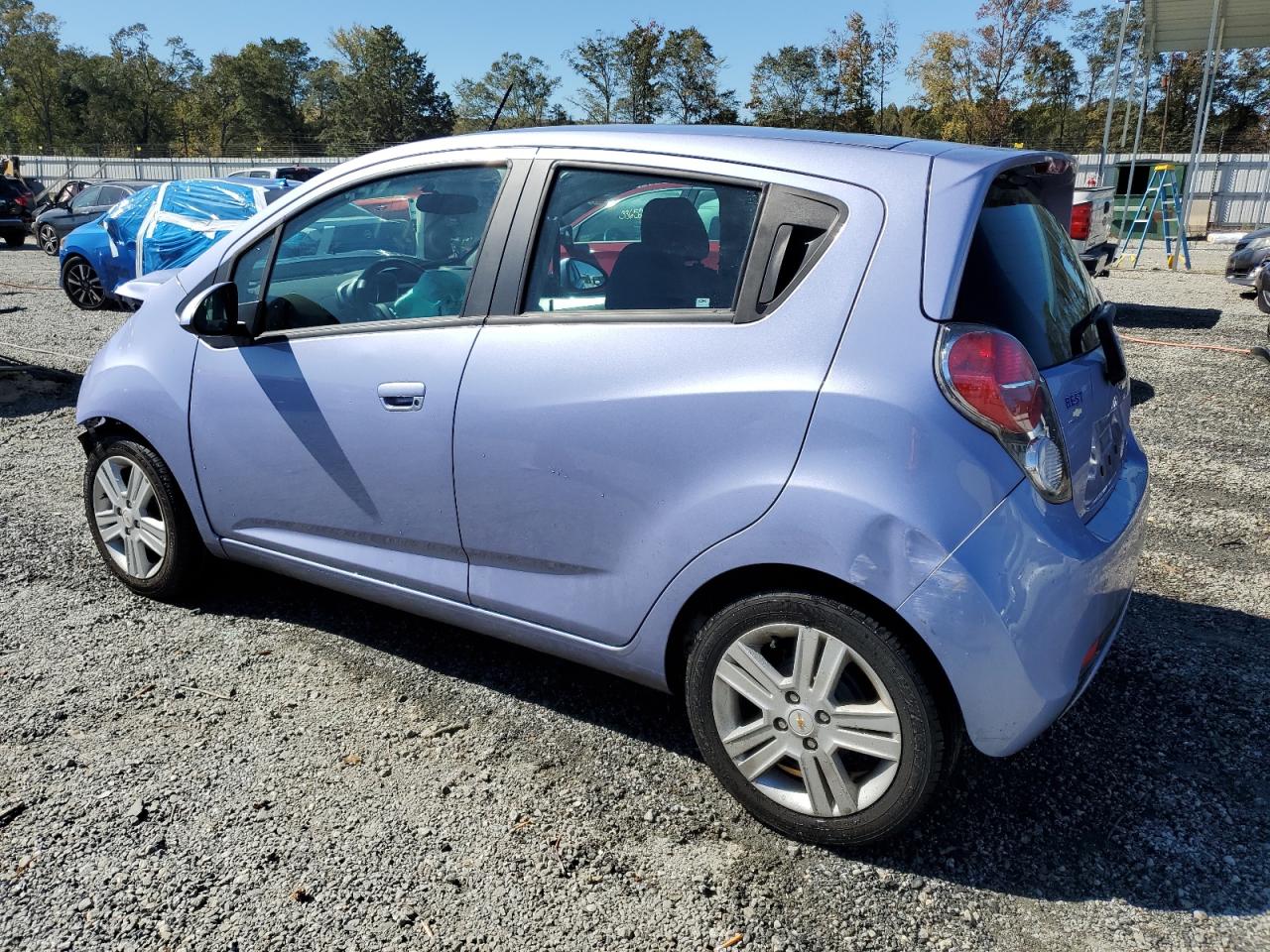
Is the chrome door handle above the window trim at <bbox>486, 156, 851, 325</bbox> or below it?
below

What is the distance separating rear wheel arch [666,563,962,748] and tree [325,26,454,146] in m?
75.2

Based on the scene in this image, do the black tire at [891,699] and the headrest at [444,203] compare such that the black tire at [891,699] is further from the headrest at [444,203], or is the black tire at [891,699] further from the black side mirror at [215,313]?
the black side mirror at [215,313]

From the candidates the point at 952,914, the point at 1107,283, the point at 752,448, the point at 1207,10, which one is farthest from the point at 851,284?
the point at 1207,10

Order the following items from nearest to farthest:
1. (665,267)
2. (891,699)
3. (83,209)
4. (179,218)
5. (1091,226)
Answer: (891,699) < (665,267) < (1091,226) < (179,218) < (83,209)

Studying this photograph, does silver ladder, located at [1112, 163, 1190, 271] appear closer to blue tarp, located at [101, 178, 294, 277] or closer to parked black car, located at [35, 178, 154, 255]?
blue tarp, located at [101, 178, 294, 277]

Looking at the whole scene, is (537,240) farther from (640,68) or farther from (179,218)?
(640,68)

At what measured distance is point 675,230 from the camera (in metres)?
2.68

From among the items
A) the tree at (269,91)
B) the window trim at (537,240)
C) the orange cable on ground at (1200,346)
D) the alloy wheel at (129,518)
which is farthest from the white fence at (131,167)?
the window trim at (537,240)

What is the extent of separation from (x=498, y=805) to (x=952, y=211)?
1959 millimetres

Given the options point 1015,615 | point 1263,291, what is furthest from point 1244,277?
Result: point 1015,615

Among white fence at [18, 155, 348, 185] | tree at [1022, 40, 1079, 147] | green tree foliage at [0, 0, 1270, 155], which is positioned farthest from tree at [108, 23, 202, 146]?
tree at [1022, 40, 1079, 147]

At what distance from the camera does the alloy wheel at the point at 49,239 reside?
806 inches

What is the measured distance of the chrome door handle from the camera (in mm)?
2892

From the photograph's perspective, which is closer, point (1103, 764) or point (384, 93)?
point (1103, 764)
